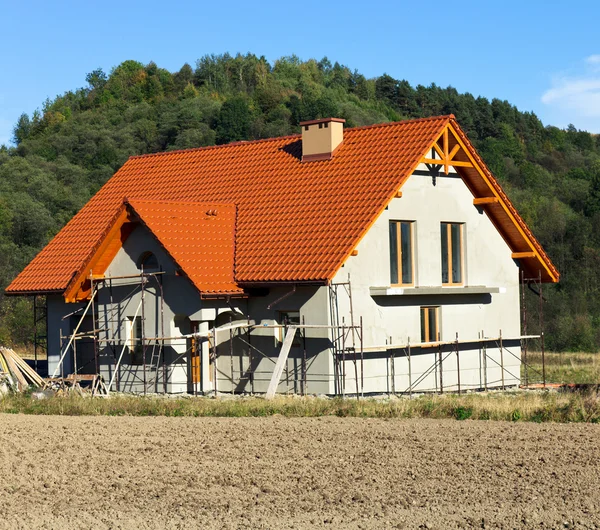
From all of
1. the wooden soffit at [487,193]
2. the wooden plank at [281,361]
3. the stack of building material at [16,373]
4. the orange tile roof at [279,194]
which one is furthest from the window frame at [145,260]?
the wooden soffit at [487,193]

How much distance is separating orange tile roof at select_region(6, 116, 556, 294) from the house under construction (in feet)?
0.20

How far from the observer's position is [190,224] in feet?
95.2

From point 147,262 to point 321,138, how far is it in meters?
6.20

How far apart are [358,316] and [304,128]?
22.1ft

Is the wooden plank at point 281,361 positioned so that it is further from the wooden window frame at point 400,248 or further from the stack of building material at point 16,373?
the stack of building material at point 16,373

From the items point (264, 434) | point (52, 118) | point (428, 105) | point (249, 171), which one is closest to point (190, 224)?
point (249, 171)

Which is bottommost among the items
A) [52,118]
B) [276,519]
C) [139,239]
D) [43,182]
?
[276,519]

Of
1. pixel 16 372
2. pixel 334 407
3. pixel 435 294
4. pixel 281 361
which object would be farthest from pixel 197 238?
pixel 334 407

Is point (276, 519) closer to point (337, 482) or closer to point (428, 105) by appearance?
point (337, 482)

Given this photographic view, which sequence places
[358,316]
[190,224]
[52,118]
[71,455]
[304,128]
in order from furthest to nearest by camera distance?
[52,118] < [304,128] < [190,224] < [358,316] < [71,455]

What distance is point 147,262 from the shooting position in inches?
1136

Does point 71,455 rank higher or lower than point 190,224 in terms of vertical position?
lower

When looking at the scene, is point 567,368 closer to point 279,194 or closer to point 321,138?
point 321,138

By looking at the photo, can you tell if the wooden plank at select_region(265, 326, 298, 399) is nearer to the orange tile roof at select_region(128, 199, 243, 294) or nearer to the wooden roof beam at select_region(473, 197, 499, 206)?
the orange tile roof at select_region(128, 199, 243, 294)
